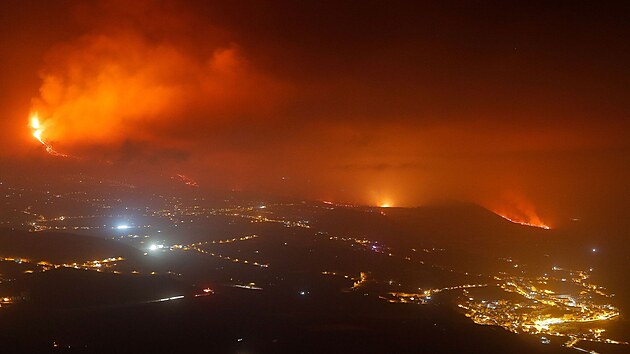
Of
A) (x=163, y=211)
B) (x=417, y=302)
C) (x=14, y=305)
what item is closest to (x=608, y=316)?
(x=417, y=302)

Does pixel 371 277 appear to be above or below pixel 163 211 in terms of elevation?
below

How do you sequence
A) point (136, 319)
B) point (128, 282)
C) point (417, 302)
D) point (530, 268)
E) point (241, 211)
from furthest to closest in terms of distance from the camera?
point (241, 211), point (530, 268), point (417, 302), point (128, 282), point (136, 319)

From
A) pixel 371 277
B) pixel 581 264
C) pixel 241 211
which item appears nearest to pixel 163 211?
pixel 241 211

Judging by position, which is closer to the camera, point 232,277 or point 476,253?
point 232,277

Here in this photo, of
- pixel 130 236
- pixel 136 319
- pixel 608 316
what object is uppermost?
pixel 130 236

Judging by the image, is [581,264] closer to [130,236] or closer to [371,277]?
[371,277]

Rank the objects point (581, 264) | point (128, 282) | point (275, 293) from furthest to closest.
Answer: point (581, 264), point (275, 293), point (128, 282)

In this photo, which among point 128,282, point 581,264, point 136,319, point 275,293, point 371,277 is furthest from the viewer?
point 581,264

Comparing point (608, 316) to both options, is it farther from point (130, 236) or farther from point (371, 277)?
point (130, 236)

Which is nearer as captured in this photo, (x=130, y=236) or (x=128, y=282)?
(x=128, y=282)
